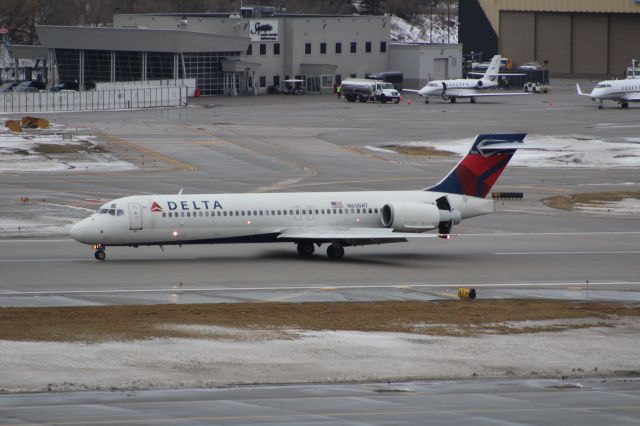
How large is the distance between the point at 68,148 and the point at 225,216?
44.0m

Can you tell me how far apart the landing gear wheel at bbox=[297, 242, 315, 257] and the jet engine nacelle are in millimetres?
3190

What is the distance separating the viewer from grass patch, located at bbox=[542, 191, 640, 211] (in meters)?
65.8

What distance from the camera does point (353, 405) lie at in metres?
25.4

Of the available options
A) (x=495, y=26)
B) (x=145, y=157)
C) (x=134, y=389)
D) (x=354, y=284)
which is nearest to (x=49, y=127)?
(x=145, y=157)

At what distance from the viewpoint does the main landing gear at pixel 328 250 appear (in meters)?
48.0

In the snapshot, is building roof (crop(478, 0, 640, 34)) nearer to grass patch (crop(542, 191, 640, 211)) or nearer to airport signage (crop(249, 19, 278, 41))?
airport signage (crop(249, 19, 278, 41))

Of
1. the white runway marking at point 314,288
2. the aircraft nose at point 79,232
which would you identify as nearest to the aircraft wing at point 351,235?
the white runway marking at point 314,288

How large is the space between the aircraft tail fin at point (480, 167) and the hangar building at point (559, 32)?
12906cm

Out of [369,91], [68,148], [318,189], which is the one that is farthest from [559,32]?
[318,189]

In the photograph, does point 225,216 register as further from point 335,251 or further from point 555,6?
point 555,6

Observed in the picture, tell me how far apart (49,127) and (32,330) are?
7116 centimetres

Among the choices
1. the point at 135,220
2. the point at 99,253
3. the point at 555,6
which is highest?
the point at 555,6

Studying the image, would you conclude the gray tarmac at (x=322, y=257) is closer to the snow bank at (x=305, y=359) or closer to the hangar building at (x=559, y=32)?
the snow bank at (x=305, y=359)

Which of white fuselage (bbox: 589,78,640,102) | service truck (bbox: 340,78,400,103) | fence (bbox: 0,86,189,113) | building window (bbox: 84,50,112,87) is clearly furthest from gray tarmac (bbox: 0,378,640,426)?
building window (bbox: 84,50,112,87)
